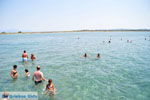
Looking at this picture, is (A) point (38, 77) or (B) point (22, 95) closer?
(B) point (22, 95)

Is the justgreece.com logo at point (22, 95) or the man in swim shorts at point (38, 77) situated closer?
the justgreece.com logo at point (22, 95)

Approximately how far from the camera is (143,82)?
11328 mm

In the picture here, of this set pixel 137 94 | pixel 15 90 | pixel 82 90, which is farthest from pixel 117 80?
pixel 15 90

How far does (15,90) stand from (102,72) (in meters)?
8.00

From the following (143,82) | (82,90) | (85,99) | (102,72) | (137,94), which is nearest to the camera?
(85,99)

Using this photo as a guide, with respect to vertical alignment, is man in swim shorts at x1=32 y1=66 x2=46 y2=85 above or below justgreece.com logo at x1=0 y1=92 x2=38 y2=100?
above

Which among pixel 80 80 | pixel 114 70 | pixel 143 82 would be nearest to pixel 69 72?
pixel 80 80

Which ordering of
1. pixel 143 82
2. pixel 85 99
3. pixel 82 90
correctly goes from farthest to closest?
pixel 143 82, pixel 82 90, pixel 85 99

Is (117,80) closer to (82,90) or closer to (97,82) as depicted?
(97,82)

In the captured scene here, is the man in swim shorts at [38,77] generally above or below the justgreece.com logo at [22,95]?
above

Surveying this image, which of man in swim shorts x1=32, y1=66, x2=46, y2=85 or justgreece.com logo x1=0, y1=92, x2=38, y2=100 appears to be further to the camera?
man in swim shorts x1=32, y1=66, x2=46, y2=85

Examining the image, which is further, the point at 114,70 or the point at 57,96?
the point at 114,70

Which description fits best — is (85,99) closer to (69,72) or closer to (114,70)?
(69,72)

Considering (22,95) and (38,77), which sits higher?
(38,77)
